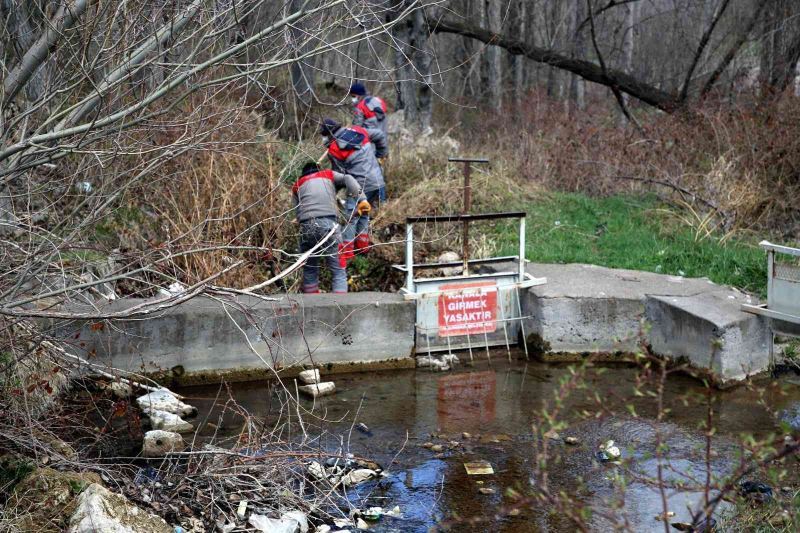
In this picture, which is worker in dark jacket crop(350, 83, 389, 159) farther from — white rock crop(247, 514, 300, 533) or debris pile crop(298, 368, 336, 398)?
white rock crop(247, 514, 300, 533)

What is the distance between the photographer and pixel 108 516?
4840mm

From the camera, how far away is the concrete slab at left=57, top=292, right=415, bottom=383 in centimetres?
835

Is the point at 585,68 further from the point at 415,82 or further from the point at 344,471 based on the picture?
the point at 344,471

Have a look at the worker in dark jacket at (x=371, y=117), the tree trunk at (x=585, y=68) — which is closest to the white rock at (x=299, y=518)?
the worker in dark jacket at (x=371, y=117)

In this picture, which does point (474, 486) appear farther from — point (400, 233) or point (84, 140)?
point (400, 233)

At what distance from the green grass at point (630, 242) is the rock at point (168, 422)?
4.95m

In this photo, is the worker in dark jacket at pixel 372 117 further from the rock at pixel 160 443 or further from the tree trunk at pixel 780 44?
the tree trunk at pixel 780 44

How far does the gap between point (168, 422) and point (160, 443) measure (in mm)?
647

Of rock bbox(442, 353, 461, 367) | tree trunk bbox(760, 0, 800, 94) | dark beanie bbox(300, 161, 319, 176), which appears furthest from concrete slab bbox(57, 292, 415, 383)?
tree trunk bbox(760, 0, 800, 94)

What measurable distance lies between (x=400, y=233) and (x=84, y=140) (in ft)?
22.7

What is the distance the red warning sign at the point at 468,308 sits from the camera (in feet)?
31.0

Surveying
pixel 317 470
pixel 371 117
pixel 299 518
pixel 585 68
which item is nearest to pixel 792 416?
pixel 317 470

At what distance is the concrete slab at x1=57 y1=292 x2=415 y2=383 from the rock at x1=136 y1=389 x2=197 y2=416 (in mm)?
491

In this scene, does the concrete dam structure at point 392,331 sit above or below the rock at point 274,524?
above
